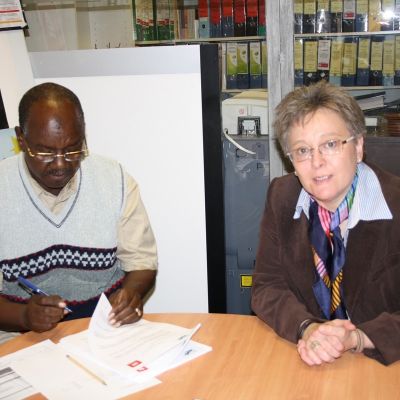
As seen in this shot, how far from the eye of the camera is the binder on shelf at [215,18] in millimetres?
3652

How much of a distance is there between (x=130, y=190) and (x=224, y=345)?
68 cm

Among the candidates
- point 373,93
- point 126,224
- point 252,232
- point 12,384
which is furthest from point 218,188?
point 12,384

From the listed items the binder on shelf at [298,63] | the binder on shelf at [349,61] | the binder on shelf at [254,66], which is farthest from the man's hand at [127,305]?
the binder on shelf at [254,66]

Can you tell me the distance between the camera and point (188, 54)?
7.68 ft

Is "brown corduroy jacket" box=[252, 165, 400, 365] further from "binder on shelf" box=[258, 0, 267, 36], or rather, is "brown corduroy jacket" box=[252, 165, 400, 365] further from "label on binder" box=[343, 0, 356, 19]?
"binder on shelf" box=[258, 0, 267, 36]

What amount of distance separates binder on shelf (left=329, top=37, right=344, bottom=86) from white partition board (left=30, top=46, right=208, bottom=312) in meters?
0.93

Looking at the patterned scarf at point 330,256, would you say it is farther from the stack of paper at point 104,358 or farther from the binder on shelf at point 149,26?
the binder on shelf at point 149,26

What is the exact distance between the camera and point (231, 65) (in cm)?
356

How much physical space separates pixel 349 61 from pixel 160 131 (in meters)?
1.16

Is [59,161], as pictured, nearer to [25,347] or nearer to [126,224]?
[126,224]

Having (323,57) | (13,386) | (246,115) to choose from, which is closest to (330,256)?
(13,386)

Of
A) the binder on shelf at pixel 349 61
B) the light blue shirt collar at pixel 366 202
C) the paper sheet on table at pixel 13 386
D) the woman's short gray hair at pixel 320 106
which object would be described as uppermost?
the binder on shelf at pixel 349 61

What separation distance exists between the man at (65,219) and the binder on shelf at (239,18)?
204cm

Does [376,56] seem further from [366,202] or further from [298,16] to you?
[366,202]
